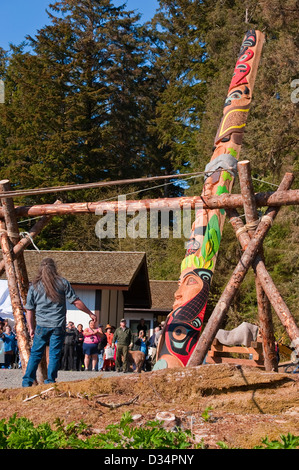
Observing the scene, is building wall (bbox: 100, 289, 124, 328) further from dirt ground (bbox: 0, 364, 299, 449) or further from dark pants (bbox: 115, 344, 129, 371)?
dirt ground (bbox: 0, 364, 299, 449)

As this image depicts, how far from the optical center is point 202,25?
3588 cm

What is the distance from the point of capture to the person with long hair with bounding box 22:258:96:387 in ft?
21.1

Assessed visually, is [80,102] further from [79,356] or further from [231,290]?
[231,290]

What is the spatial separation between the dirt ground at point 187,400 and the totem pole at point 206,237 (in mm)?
1806

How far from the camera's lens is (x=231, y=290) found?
273 inches

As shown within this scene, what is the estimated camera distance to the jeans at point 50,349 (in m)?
6.39

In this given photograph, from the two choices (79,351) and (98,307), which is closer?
(79,351)

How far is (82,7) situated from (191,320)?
1383 inches

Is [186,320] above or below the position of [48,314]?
below

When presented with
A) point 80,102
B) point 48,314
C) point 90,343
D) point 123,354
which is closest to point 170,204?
point 48,314

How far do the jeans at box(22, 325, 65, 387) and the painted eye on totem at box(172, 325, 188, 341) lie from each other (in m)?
1.62

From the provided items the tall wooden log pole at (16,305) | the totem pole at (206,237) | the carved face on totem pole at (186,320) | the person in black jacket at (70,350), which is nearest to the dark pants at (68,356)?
the person in black jacket at (70,350)

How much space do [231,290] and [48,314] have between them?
2196 millimetres
